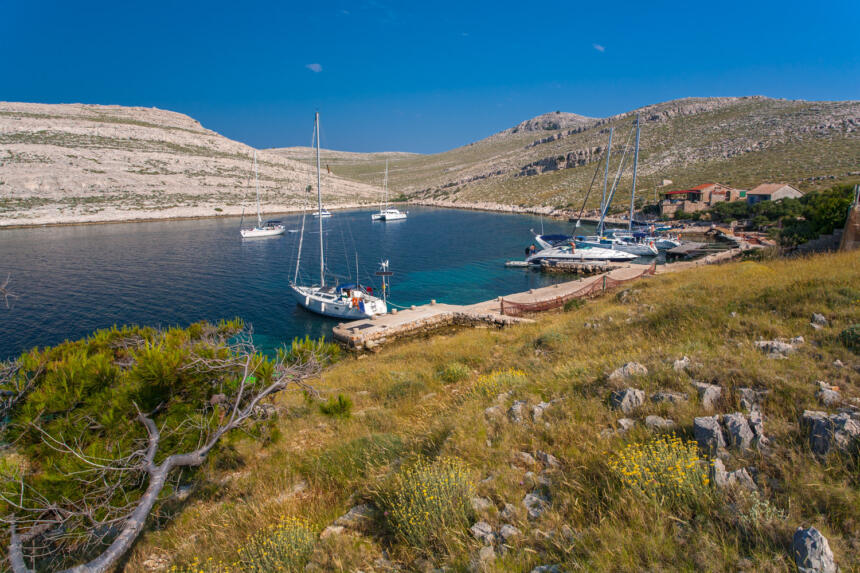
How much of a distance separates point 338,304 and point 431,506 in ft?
63.3

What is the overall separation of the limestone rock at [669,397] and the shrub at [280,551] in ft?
12.8

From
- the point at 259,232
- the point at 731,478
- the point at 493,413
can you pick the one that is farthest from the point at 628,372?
the point at 259,232

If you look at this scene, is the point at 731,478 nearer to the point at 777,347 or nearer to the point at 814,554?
the point at 814,554

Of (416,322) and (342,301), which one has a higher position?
(342,301)

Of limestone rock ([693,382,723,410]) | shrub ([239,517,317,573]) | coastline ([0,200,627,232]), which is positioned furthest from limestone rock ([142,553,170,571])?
coastline ([0,200,627,232])

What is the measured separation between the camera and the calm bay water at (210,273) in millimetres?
22219

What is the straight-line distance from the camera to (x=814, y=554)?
7.34 ft

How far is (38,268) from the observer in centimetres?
3369

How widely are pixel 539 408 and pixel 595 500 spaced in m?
1.80

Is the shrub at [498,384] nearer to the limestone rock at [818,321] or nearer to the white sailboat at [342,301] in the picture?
the limestone rock at [818,321]

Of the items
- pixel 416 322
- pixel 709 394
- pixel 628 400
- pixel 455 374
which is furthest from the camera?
pixel 416 322

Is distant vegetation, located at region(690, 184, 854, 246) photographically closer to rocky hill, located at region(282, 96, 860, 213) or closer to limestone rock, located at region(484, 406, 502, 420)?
rocky hill, located at region(282, 96, 860, 213)

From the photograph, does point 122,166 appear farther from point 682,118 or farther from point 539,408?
point 682,118

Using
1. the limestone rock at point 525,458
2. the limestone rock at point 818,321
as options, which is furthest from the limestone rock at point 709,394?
the limestone rock at point 818,321
